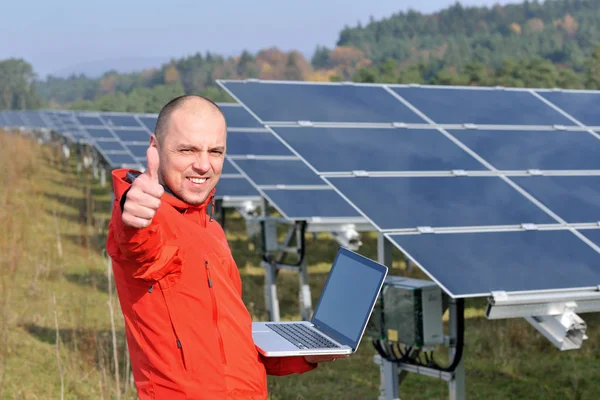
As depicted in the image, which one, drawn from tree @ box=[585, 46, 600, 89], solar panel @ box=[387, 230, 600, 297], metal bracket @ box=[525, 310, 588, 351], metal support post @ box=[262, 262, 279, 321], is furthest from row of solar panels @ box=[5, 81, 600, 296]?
tree @ box=[585, 46, 600, 89]

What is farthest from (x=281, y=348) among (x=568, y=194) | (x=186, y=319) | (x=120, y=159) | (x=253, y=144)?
(x=120, y=159)

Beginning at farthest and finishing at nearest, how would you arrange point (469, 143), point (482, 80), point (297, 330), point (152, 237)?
1. point (482, 80)
2. point (469, 143)
3. point (297, 330)
4. point (152, 237)

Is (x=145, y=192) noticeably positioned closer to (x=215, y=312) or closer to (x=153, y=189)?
(x=153, y=189)

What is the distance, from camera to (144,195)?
2.32 meters

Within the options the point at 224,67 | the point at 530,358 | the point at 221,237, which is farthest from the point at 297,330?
the point at 224,67

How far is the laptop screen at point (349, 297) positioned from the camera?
337 cm

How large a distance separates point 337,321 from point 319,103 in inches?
200

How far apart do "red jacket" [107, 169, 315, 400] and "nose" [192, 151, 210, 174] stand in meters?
0.13

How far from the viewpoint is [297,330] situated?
359 cm

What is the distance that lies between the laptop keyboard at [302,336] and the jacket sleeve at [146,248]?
0.74 meters

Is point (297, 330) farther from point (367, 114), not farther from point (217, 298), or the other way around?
point (367, 114)

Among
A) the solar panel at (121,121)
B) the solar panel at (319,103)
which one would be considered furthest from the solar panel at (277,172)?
the solar panel at (121,121)

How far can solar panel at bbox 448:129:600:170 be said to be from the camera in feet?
24.2

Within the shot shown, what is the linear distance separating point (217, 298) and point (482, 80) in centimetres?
3739
